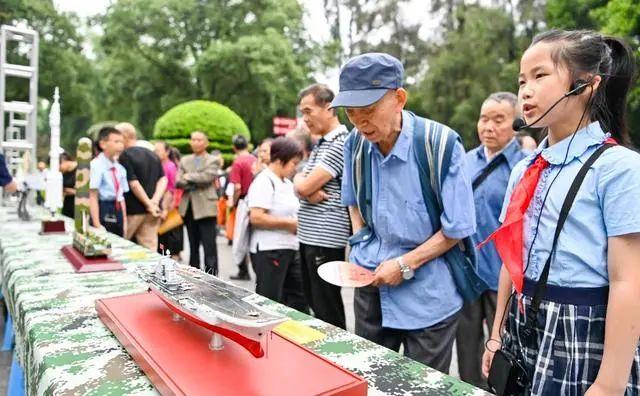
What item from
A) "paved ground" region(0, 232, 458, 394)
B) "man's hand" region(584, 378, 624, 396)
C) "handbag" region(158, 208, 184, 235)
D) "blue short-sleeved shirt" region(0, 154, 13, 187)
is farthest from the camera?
"handbag" region(158, 208, 184, 235)

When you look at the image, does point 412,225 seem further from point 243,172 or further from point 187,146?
point 187,146

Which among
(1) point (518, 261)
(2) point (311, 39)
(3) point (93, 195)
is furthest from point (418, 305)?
(2) point (311, 39)

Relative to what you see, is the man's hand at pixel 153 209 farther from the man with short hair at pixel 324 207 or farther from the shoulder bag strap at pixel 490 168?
the shoulder bag strap at pixel 490 168

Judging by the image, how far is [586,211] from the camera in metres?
1.16

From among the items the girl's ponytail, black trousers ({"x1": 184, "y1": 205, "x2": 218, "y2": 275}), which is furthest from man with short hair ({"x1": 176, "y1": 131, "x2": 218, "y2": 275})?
the girl's ponytail

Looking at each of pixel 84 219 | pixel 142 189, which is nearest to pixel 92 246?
pixel 84 219

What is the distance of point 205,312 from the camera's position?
3.55ft

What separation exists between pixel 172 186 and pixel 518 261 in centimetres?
497

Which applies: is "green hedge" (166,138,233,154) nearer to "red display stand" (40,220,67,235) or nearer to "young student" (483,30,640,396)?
"red display stand" (40,220,67,235)

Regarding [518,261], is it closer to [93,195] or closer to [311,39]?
[93,195]

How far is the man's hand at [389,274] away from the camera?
1.68 metres

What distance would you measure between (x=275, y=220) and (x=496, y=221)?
134 cm

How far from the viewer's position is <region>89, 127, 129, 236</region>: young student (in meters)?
4.18

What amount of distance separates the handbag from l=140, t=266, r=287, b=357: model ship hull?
13.8 feet
